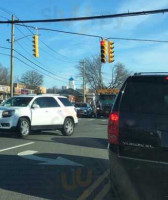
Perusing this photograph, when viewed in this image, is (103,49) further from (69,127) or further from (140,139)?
(140,139)

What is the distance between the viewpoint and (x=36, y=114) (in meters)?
17.0

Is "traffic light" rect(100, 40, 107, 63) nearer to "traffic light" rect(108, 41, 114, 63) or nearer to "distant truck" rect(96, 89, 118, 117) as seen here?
"traffic light" rect(108, 41, 114, 63)

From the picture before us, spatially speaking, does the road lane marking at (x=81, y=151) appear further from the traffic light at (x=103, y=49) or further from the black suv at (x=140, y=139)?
the traffic light at (x=103, y=49)

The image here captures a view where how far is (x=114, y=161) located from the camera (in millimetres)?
5551

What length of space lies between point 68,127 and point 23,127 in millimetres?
2438

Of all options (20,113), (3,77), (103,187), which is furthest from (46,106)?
(3,77)

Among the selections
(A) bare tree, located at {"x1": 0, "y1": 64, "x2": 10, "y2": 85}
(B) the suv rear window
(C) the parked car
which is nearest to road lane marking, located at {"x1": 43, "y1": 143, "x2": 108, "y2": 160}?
(B) the suv rear window

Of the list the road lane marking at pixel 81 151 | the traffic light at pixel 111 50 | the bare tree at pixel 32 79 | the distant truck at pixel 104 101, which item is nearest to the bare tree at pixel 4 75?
the bare tree at pixel 32 79

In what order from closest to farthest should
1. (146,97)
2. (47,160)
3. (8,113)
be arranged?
(146,97)
(47,160)
(8,113)

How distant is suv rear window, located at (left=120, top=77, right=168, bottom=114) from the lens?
17.4ft

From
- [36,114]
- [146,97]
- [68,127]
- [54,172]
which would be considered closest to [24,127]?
[36,114]

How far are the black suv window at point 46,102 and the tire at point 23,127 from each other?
1.03 metres

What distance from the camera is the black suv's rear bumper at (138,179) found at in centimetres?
512

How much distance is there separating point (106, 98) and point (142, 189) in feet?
127
